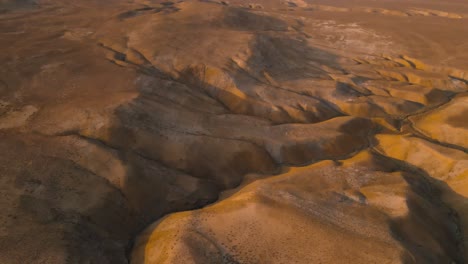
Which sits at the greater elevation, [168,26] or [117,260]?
[168,26]

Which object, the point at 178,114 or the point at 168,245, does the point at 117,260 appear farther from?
the point at 178,114

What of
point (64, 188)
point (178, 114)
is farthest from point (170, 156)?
point (64, 188)

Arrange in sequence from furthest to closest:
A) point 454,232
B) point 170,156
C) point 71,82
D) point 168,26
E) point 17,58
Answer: point 168,26 < point 17,58 < point 71,82 < point 170,156 < point 454,232

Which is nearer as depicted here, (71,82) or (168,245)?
(168,245)

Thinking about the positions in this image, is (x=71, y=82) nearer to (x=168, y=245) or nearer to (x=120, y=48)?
(x=120, y=48)

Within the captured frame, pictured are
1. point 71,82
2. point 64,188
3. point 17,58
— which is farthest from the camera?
point 17,58

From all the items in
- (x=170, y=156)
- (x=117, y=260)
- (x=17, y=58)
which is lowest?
(x=117, y=260)
